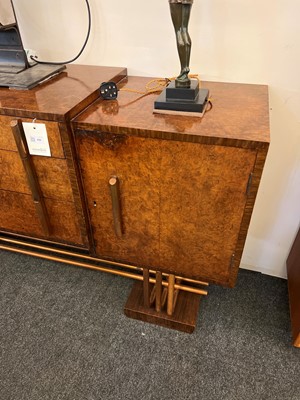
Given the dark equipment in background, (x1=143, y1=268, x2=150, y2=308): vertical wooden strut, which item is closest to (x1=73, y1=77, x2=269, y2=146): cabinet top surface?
the dark equipment in background

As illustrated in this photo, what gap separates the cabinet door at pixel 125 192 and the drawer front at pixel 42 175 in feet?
0.22

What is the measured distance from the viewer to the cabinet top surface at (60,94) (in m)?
0.87

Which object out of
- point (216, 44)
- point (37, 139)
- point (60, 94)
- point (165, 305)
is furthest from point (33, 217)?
point (216, 44)

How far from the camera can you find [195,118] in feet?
2.81

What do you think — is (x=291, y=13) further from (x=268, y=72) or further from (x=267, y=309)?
(x=267, y=309)

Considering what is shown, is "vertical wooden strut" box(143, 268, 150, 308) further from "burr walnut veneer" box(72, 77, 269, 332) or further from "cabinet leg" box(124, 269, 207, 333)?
"burr walnut veneer" box(72, 77, 269, 332)

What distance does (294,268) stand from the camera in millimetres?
1355

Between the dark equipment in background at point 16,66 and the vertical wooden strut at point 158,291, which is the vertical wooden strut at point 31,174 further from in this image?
the vertical wooden strut at point 158,291

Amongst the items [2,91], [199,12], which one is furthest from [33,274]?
[199,12]

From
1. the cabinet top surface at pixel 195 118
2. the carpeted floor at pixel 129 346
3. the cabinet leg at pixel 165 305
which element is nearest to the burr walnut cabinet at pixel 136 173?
the cabinet top surface at pixel 195 118

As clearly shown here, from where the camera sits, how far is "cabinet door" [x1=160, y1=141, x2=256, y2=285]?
80cm

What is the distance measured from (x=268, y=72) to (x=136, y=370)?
46.7 inches

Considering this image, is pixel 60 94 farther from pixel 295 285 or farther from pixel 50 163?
pixel 295 285

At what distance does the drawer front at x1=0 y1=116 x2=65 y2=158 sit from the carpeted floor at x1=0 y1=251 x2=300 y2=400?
2.57 feet
